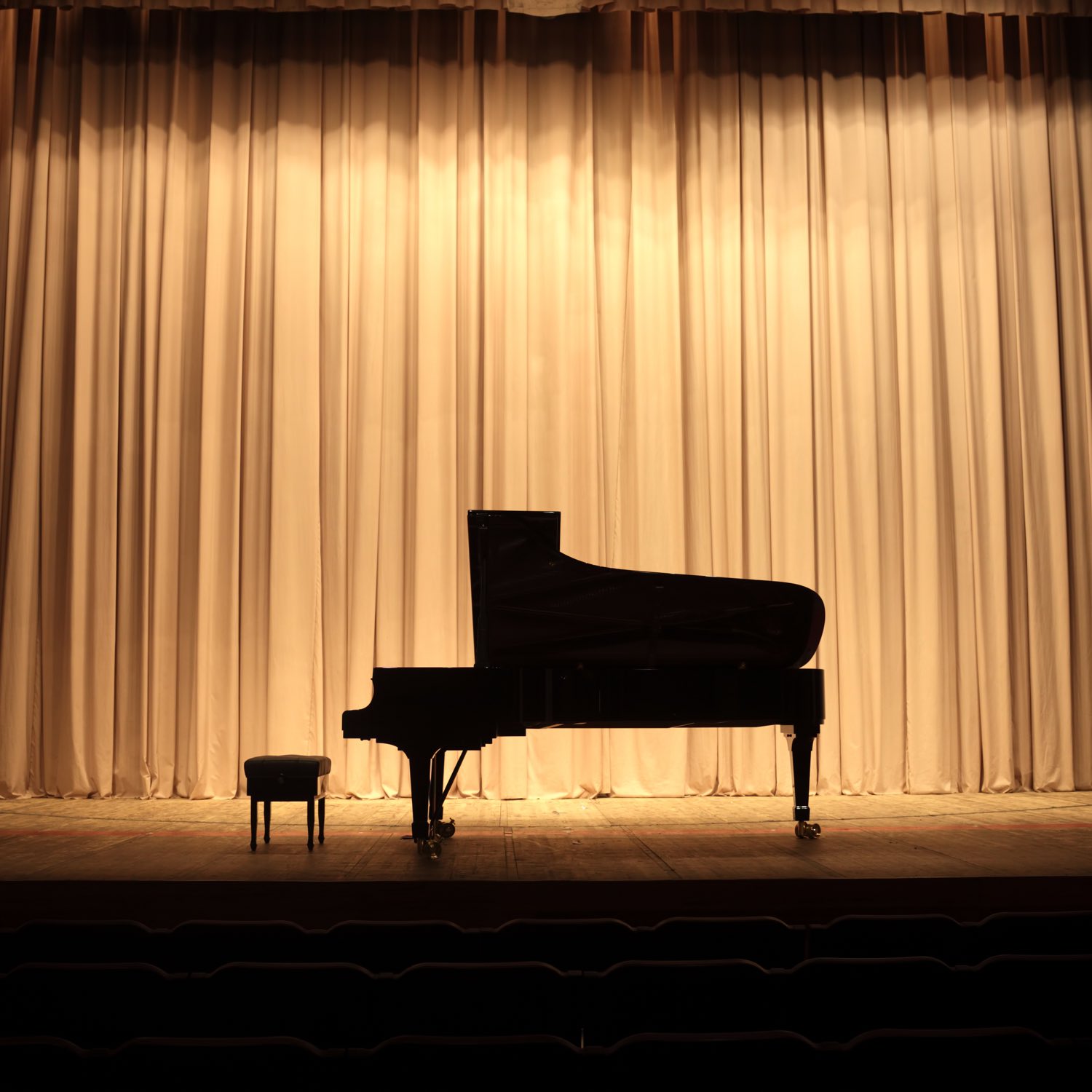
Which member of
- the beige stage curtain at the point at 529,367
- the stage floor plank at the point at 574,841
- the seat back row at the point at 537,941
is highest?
the beige stage curtain at the point at 529,367

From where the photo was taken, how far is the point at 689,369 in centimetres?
703

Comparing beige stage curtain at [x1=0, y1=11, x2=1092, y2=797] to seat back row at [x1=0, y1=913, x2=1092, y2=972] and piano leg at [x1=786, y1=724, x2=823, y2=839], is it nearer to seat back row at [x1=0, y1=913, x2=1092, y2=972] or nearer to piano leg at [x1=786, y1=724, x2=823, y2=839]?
piano leg at [x1=786, y1=724, x2=823, y2=839]

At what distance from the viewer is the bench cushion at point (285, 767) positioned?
456 cm

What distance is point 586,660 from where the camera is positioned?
4.46 metres

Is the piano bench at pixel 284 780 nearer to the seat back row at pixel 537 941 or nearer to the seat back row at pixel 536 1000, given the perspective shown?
the seat back row at pixel 537 941

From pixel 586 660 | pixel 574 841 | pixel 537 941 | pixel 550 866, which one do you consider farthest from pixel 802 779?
pixel 537 941

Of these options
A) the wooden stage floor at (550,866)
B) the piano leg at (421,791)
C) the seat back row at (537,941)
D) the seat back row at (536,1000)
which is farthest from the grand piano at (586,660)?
the seat back row at (536,1000)

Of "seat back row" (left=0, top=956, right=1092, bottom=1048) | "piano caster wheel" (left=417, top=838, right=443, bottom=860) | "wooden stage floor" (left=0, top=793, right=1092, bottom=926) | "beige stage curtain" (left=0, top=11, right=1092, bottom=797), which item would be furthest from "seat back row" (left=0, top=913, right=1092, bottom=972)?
"beige stage curtain" (left=0, top=11, right=1092, bottom=797)

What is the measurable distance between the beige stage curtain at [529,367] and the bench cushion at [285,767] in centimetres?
200

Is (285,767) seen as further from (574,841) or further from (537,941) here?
(537,941)

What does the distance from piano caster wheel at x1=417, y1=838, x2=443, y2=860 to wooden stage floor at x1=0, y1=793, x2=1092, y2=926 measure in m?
0.04

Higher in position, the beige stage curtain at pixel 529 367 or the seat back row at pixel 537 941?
the beige stage curtain at pixel 529 367

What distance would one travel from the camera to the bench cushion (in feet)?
15.0

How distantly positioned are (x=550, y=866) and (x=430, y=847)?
1.65 ft
